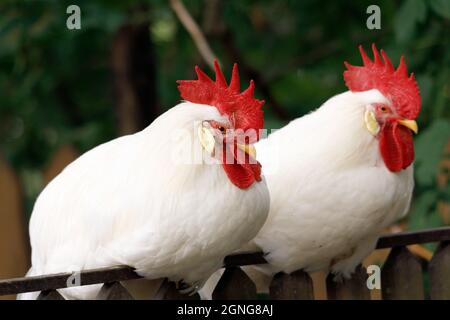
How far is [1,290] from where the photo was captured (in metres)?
2.88

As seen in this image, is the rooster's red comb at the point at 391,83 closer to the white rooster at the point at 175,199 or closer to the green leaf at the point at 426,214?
the white rooster at the point at 175,199

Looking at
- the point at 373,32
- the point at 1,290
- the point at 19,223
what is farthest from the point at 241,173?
the point at 19,223

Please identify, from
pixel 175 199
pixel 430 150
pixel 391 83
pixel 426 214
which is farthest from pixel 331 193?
pixel 426 214

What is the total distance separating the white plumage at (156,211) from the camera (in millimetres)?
3088

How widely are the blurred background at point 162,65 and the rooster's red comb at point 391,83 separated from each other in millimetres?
940

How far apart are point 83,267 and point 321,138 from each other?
3.76ft

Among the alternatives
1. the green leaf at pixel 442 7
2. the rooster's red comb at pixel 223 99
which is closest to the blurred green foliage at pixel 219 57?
the green leaf at pixel 442 7

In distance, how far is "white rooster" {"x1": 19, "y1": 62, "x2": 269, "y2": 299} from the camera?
10.2ft

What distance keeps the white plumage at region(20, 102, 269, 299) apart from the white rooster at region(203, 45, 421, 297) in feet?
1.12

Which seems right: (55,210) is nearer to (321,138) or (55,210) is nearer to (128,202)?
(128,202)

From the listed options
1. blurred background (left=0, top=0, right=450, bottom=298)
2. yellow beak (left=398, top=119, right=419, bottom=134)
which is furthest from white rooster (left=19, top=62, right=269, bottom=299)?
blurred background (left=0, top=0, right=450, bottom=298)

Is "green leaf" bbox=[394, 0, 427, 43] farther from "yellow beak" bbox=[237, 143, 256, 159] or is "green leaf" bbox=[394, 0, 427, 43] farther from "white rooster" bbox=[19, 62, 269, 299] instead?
"yellow beak" bbox=[237, 143, 256, 159]

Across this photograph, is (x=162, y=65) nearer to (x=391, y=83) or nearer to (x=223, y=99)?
(x=391, y=83)

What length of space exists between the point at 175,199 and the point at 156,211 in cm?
8
